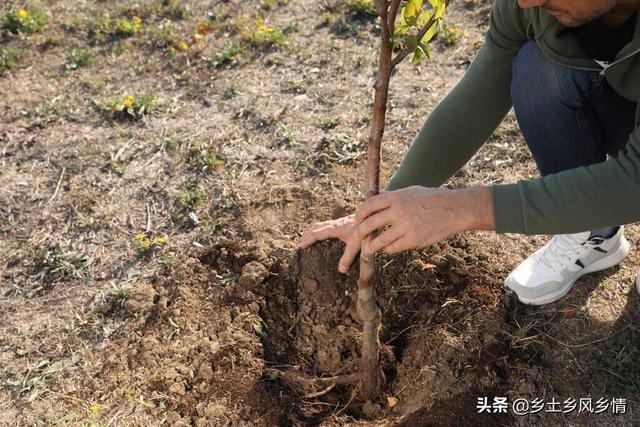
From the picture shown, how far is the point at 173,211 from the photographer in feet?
9.76

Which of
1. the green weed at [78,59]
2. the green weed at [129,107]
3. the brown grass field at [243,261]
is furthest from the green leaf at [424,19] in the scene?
the green weed at [78,59]

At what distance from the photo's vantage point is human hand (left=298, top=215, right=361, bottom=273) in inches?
91.7

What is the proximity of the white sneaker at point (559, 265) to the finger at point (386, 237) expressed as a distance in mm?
858

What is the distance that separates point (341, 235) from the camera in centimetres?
246

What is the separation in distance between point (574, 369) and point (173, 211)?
1791mm

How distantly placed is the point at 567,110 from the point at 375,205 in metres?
0.82

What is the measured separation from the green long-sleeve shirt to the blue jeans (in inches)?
3.3

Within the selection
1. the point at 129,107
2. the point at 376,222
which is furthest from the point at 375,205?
the point at 129,107

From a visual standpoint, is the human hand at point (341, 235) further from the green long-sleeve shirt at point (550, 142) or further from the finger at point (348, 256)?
the green long-sleeve shirt at point (550, 142)

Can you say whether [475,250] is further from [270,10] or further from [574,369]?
[270,10]

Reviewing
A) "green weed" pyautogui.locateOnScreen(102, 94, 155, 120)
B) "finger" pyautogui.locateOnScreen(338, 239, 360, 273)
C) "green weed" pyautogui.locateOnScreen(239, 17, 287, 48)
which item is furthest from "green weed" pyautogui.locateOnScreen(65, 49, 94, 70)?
"finger" pyautogui.locateOnScreen(338, 239, 360, 273)

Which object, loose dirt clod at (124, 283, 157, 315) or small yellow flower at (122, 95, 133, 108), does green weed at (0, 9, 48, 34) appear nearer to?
small yellow flower at (122, 95, 133, 108)

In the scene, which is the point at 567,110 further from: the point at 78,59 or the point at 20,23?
the point at 20,23

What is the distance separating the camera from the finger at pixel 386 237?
5.72 feet
